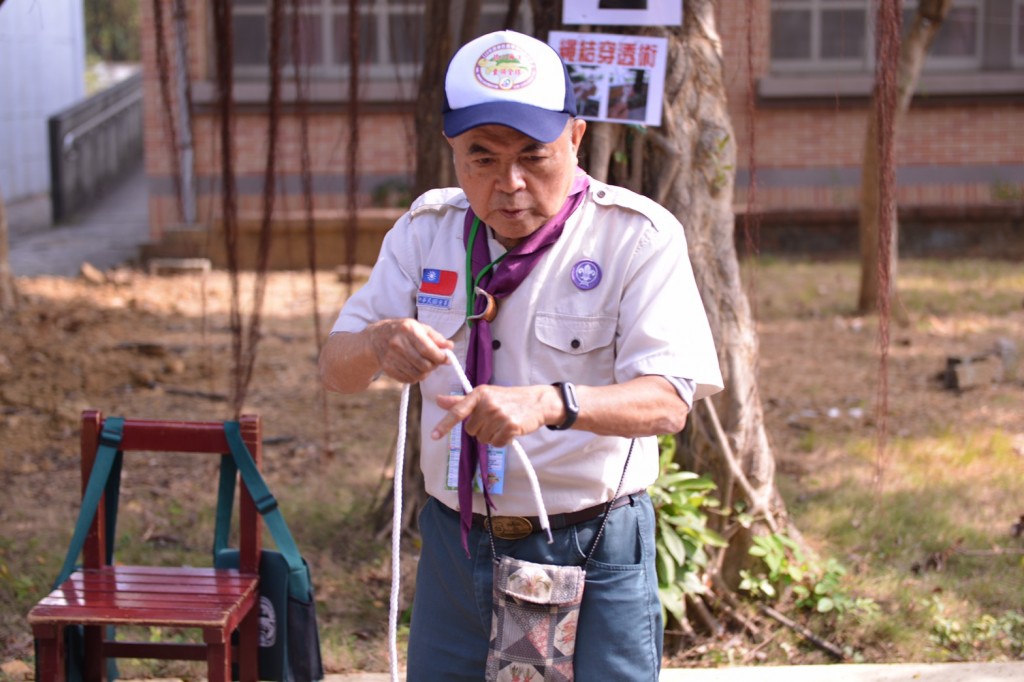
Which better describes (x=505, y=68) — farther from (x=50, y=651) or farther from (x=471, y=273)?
(x=50, y=651)

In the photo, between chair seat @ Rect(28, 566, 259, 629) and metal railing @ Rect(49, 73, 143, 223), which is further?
metal railing @ Rect(49, 73, 143, 223)

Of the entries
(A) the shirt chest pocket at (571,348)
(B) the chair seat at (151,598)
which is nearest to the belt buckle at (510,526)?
(A) the shirt chest pocket at (571,348)

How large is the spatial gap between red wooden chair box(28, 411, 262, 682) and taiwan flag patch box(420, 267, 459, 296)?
1148mm

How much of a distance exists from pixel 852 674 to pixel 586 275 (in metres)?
2.04

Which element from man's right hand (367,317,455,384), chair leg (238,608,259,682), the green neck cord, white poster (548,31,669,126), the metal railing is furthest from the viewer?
the metal railing

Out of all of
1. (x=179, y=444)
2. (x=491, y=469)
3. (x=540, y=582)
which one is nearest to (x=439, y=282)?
(x=491, y=469)

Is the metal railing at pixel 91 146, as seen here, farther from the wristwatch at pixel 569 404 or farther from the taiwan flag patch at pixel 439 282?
the wristwatch at pixel 569 404

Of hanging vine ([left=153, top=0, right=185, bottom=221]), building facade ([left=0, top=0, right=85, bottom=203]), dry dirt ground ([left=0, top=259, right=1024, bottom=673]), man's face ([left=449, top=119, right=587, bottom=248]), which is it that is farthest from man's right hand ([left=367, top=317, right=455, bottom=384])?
building facade ([left=0, top=0, right=85, bottom=203])

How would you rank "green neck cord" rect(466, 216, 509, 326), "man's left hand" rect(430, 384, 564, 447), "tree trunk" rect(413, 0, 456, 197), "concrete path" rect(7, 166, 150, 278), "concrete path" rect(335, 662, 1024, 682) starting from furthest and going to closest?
1. "concrete path" rect(7, 166, 150, 278)
2. "tree trunk" rect(413, 0, 456, 197)
3. "concrete path" rect(335, 662, 1024, 682)
4. "green neck cord" rect(466, 216, 509, 326)
5. "man's left hand" rect(430, 384, 564, 447)

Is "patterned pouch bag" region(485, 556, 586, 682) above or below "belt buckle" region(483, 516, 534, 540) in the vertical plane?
below

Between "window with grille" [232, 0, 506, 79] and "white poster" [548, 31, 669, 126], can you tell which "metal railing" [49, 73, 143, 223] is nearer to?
"window with grille" [232, 0, 506, 79]

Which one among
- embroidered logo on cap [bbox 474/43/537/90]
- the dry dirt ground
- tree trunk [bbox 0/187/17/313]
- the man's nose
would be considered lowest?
the dry dirt ground

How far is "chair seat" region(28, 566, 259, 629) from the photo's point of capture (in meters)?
2.91

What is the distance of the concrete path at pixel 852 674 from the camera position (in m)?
3.54
